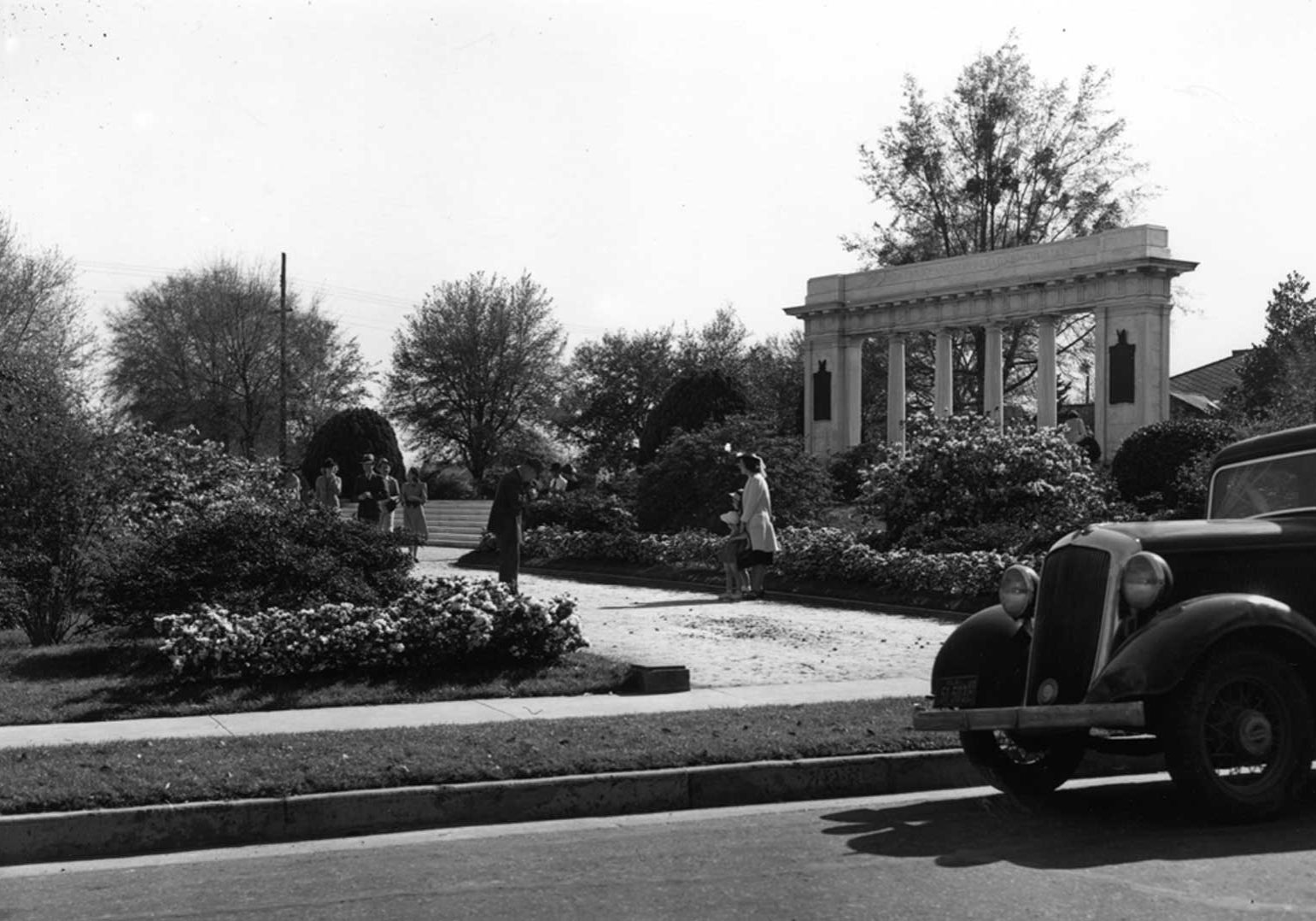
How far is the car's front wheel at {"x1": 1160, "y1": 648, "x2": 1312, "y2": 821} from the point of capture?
24.0 feet

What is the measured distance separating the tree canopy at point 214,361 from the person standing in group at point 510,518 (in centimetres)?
4875

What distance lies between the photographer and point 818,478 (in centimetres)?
2778

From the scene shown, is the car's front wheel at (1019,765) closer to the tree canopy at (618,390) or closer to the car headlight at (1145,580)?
the car headlight at (1145,580)

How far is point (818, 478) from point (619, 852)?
68.8ft

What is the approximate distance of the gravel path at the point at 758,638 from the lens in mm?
13270

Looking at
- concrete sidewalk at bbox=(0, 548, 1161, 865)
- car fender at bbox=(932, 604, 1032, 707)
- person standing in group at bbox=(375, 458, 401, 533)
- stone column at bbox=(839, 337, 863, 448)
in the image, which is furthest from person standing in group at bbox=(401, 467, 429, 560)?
stone column at bbox=(839, 337, 863, 448)

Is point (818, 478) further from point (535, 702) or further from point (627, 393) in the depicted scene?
point (627, 393)

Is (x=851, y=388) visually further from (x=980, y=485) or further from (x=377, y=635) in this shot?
(x=377, y=635)

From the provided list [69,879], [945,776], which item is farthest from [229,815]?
[945,776]

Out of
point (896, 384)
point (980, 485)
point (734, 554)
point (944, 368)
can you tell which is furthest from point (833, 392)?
point (734, 554)

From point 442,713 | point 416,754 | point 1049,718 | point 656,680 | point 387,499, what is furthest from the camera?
point 387,499

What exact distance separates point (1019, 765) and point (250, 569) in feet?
24.1

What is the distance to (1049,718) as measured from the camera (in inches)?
291

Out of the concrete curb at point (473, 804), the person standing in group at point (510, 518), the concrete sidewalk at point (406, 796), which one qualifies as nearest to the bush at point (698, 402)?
the person standing in group at point (510, 518)
